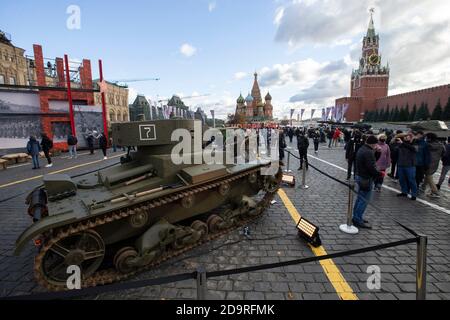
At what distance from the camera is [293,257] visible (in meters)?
4.30

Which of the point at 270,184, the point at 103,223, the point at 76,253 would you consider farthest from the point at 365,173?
the point at 76,253

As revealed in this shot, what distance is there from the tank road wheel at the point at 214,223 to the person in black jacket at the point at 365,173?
3.13 m

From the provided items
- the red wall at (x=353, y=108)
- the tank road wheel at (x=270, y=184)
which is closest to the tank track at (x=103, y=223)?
the tank road wheel at (x=270, y=184)

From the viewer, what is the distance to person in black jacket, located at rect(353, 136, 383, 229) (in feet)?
17.0

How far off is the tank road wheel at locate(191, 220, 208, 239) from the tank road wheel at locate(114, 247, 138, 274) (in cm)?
118

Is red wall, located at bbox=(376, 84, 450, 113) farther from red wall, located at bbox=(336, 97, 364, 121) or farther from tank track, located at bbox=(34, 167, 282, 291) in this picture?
tank track, located at bbox=(34, 167, 282, 291)

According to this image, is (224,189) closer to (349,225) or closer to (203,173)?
(203,173)

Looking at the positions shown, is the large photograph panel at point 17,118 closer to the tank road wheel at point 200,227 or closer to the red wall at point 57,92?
the red wall at point 57,92

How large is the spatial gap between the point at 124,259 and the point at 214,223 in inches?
72.9

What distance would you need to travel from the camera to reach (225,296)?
339cm

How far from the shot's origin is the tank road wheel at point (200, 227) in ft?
15.1
